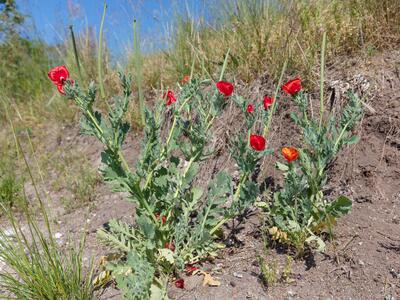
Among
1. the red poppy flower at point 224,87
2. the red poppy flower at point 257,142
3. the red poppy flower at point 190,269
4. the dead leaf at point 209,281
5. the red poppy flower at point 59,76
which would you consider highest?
the red poppy flower at point 59,76

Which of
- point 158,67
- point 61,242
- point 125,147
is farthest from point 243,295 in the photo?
point 158,67

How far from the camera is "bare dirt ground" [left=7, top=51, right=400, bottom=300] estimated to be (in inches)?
56.4

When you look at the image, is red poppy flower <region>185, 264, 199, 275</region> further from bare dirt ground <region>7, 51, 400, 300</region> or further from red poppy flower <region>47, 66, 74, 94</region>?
red poppy flower <region>47, 66, 74, 94</region>

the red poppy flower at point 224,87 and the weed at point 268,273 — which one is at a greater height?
the red poppy flower at point 224,87

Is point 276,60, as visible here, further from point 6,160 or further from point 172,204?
point 6,160

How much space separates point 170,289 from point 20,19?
14.8 ft

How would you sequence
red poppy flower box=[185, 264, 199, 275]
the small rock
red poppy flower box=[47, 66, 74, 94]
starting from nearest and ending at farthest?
red poppy flower box=[47, 66, 74, 94] → the small rock → red poppy flower box=[185, 264, 199, 275]

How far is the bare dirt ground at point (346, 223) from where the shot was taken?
56.4 inches

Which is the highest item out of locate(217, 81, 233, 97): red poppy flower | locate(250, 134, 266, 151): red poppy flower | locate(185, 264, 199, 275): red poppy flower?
locate(217, 81, 233, 97): red poppy flower

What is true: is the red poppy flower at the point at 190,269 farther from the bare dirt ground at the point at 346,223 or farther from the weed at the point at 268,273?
the weed at the point at 268,273

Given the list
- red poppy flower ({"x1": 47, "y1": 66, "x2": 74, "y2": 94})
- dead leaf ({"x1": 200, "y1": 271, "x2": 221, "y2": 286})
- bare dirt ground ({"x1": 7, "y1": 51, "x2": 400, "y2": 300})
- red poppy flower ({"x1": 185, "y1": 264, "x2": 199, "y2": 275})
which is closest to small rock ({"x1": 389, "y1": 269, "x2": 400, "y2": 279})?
bare dirt ground ({"x1": 7, "y1": 51, "x2": 400, "y2": 300})

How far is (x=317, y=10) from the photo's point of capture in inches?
97.7

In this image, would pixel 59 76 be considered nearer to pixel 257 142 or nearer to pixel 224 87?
pixel 224 87

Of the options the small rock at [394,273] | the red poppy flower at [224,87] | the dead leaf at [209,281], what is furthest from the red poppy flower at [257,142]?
the small rock at [394,273]
